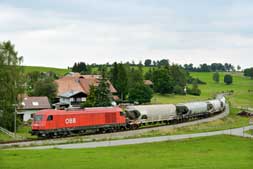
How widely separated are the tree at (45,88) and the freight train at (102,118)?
3233 cm

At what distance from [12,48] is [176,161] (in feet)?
136

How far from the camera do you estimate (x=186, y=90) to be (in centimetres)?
16700

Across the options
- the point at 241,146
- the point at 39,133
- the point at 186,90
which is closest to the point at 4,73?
the point at 39,133

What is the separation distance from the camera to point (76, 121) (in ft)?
189

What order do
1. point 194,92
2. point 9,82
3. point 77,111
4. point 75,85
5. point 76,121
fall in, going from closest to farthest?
point 76,121 < point 77,111 < point 9,82 < point 75,85 < point 194,92

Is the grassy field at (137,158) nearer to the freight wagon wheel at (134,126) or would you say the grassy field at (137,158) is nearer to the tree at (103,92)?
the freight wagon wheel at (134,126)

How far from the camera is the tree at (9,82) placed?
61781 millimetres

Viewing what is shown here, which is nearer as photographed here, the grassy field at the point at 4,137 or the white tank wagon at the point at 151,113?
the grassy field at the point at 4,137

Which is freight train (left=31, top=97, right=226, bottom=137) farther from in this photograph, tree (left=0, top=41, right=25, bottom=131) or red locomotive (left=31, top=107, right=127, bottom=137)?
tree (left=0, top=41, right=25, bottom=131)

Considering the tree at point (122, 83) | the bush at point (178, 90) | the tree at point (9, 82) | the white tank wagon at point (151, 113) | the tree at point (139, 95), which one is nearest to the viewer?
the tree at point (9, 82)

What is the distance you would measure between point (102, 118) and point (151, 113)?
12.3 m

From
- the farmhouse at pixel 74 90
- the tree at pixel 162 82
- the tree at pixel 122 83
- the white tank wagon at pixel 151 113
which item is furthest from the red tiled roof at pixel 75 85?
the white tank wagon at pixel 151 113

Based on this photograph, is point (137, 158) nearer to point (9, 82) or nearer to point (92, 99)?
point (9, 82)

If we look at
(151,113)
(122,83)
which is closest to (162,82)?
(122,83)
